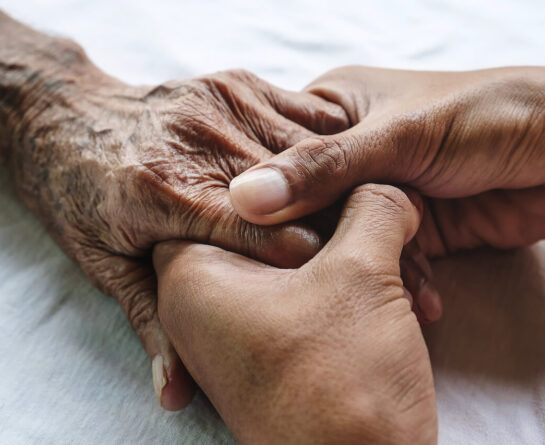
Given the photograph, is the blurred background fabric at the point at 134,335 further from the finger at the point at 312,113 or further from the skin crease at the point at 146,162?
the finger at the point at 312,113

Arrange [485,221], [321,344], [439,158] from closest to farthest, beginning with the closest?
[321,344]
[439,158]
[485,221]

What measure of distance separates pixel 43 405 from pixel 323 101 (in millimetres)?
862

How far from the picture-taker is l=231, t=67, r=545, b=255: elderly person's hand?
74 centimetres

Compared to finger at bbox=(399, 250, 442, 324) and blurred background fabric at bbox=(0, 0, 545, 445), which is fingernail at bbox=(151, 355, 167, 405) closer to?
blurred background fabric at bbox=(0, 0, 545, 445)

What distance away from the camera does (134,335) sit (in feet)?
2.98

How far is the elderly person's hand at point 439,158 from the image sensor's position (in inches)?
29.1

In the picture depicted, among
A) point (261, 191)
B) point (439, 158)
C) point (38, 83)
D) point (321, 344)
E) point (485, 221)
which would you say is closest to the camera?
point (321, 344)

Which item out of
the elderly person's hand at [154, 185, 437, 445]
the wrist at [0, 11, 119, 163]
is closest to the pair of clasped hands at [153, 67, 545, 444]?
the elderly person's hand at [154, 185, 437, 445]

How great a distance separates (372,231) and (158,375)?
0.45 meters

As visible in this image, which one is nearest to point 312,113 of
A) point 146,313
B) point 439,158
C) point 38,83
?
point 439,158

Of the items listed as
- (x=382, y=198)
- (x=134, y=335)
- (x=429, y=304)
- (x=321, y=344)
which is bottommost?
(x=134, y=335)

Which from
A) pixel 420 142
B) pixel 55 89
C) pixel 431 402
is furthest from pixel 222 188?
pixel 55 89

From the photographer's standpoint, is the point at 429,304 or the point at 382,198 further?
the point at 429,304

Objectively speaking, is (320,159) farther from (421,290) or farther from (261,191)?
(421,290)
